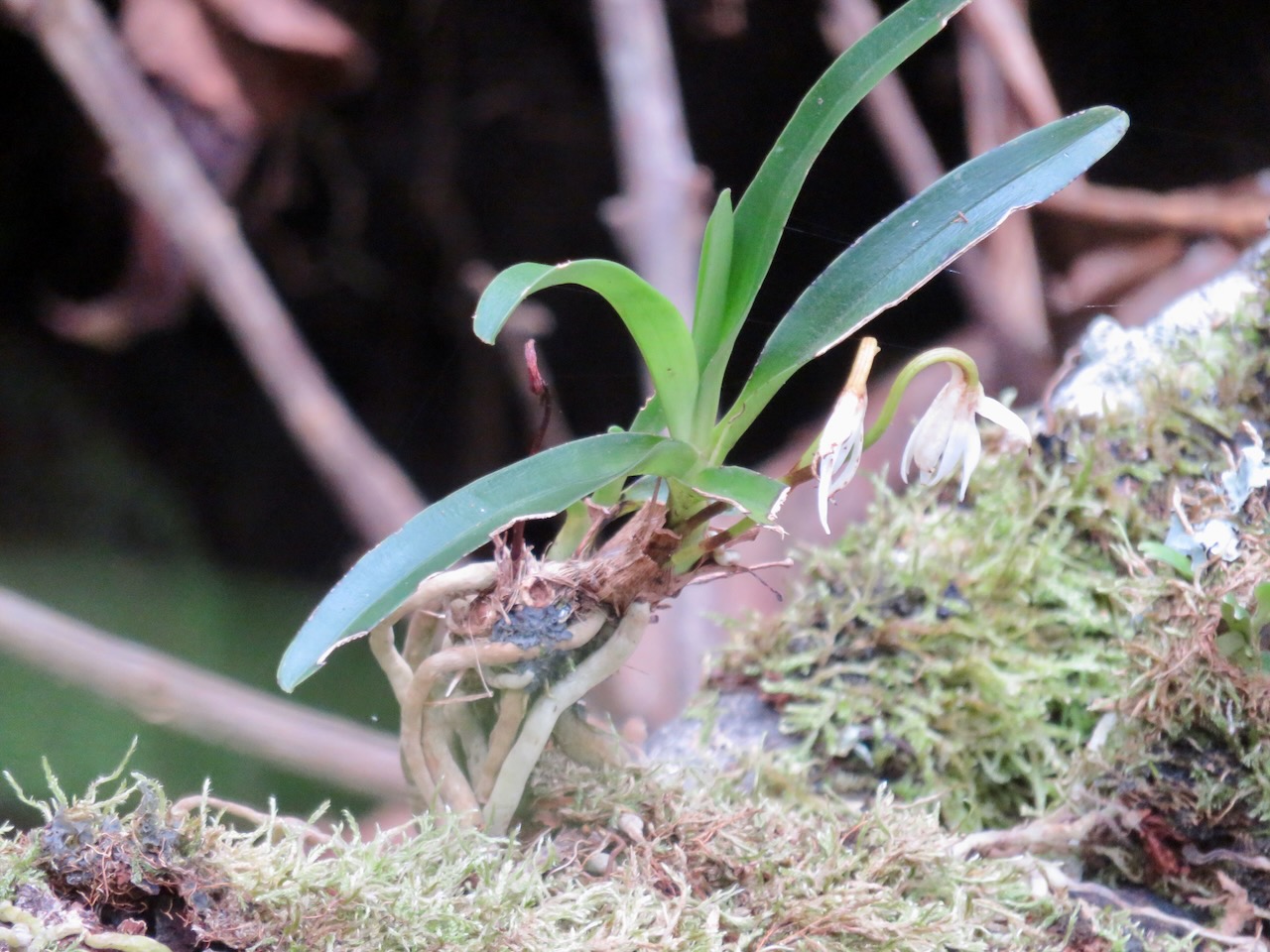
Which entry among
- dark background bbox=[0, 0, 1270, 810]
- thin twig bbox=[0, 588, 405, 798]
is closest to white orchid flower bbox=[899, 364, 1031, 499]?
thin twig bbox=[0, 588, 405, 798]

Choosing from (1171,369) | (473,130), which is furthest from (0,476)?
(1171,369)

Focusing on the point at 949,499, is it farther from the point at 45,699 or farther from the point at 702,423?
the point at 45,699

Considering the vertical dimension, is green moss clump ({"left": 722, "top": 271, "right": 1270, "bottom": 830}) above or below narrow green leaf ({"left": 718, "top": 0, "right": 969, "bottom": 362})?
below

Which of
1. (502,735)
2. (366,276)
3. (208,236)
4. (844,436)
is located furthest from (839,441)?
(366,276)

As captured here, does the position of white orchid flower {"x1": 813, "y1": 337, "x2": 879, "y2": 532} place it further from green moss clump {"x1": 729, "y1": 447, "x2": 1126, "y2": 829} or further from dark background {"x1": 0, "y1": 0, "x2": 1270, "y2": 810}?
dark background {"x1": 0, "y1": 0, "x2": 1270, "y2": 810}

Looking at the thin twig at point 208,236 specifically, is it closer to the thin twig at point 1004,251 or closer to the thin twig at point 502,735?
the thin twig at point 502,735

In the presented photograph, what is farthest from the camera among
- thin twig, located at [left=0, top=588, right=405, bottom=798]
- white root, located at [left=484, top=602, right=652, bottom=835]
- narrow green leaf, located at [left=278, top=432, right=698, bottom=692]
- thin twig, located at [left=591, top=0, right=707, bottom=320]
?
thin twig, located at [left=591, top=0, right=707, bottom=320]

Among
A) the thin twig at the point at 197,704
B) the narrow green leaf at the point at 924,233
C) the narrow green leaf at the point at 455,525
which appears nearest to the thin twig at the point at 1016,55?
the narrow green leaf at the point at 924,233

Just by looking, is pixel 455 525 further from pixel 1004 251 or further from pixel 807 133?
pixel 1004 251
